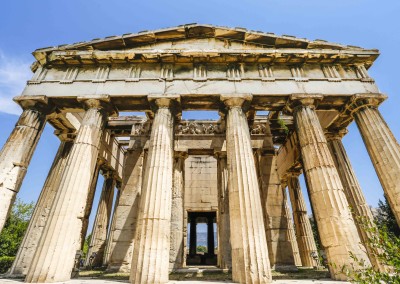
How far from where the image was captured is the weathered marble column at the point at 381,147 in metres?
9.31

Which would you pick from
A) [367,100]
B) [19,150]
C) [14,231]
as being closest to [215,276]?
[19,150]

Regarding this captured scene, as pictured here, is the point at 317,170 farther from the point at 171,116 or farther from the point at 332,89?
the point at 171,116

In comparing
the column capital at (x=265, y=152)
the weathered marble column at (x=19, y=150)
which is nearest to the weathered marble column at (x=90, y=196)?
the weathered marble column at (x=19, y=150)

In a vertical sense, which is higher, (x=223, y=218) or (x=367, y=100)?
(x=367, y=100)

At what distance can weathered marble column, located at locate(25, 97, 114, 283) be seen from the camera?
304 inches

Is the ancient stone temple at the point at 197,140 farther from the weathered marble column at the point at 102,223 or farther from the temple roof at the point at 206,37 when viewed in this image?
the weathered marble column at the point at 102,223

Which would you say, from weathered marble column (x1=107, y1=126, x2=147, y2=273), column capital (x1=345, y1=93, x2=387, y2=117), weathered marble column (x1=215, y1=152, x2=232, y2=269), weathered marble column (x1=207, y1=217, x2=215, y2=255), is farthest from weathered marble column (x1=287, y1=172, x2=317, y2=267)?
weathered marble column (x1=207, y1=217, x2=215, y2=255)

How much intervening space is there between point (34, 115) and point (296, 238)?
1763 cm

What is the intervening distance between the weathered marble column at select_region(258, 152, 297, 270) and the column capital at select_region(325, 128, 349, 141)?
132 inches

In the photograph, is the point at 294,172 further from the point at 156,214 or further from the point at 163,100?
the point at 156,214

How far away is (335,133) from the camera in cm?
1366

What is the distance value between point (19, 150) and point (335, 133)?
53.3 feet

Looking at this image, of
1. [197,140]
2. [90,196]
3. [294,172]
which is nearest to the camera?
[197,140]

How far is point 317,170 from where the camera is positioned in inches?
370
